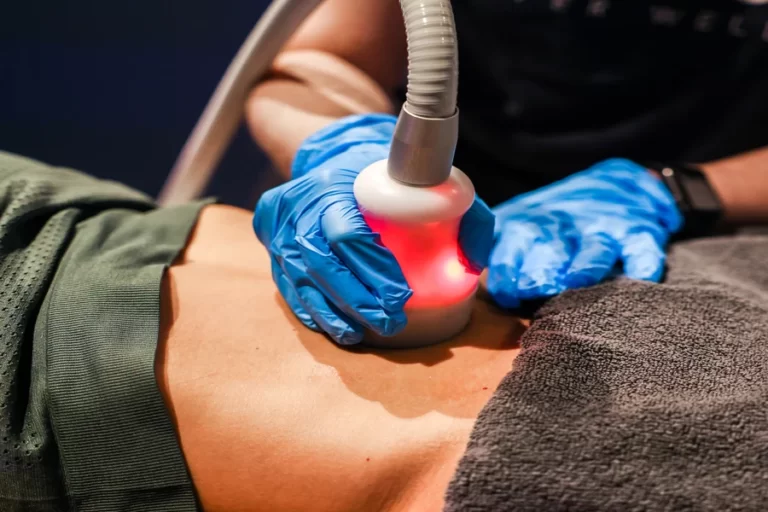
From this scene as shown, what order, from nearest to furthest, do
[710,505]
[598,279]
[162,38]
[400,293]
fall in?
[710,505], [400,293], [598,279], [162,38]

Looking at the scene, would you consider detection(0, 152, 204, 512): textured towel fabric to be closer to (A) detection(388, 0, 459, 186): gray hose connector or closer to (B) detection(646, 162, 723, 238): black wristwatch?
(A) detection(388, 0, 459, 186): gray hose connector

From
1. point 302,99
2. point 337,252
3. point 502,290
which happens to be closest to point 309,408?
point 337,252

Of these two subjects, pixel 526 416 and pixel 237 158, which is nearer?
pixel 526 416

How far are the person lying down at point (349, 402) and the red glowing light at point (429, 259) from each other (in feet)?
0.21

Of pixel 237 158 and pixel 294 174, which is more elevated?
pixel 294 174

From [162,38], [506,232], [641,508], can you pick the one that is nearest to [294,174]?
[506,232]

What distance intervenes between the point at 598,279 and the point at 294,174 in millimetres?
361

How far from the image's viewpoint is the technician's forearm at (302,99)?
0.95m

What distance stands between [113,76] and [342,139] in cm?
74

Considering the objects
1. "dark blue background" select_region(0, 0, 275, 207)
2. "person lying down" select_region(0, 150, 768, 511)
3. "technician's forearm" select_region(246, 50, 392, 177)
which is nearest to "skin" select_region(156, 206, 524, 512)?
"person lying down" select_region(0, 150, 768, 511)

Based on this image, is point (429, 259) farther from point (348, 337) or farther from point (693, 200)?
point (693, 200)

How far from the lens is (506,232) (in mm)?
723

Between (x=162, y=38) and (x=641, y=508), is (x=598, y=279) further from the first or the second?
(x=162, y=38)

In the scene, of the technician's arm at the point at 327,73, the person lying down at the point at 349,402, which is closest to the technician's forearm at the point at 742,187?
the person lying down at the point at 349,402
